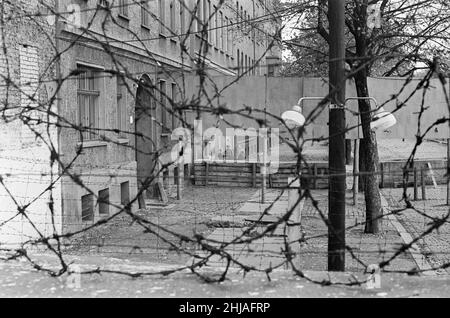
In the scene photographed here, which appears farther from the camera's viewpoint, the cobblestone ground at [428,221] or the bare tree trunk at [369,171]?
the bare tree trunk at [369,171]

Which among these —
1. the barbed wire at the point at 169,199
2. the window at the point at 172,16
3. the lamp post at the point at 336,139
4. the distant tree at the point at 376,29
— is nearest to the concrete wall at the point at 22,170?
the barbed wire at the point at 169,199

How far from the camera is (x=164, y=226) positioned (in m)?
8.34

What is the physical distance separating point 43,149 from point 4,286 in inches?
197

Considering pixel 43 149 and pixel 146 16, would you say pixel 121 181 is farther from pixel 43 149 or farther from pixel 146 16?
pixel 43 149

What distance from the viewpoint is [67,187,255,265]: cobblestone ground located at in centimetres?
812

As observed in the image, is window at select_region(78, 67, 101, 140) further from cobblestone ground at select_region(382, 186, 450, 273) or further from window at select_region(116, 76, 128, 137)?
cobblestone ground at select_region(382, 186, 450, 273)

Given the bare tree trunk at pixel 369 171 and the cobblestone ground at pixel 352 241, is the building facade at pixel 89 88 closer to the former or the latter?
the bare tree trunk at pixel 369 171

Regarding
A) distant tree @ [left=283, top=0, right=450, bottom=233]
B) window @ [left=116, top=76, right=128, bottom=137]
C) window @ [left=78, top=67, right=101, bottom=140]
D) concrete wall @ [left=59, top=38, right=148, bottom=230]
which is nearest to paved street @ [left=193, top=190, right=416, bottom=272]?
distant tree @ [left=283, top=0, right=450, bottom=233]

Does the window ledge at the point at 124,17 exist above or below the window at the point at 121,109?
above

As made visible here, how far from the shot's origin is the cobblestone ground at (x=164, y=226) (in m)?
8.12

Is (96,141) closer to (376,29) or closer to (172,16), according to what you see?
(376,29)

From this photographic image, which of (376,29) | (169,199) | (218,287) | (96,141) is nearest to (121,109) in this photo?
(96,141)

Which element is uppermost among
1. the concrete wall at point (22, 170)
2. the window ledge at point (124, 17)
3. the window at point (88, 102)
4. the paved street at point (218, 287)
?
the window ledge at point (124, 17)

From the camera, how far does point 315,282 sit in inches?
135
